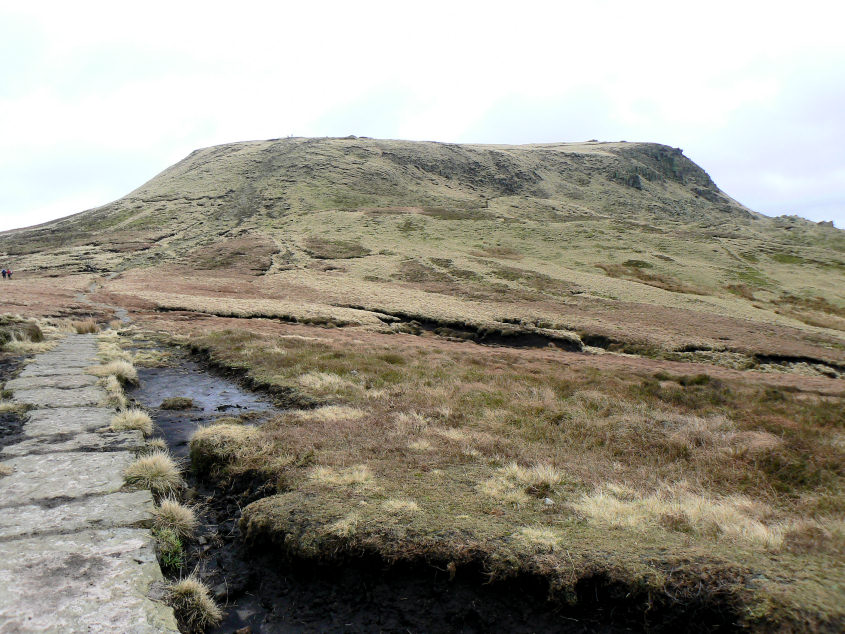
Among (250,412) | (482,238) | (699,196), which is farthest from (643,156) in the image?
(250,412)

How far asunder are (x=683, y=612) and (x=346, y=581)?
167 inches

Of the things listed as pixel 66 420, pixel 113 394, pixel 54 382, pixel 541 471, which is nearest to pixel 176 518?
pixel 66 420

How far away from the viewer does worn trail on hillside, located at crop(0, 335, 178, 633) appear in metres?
5.28

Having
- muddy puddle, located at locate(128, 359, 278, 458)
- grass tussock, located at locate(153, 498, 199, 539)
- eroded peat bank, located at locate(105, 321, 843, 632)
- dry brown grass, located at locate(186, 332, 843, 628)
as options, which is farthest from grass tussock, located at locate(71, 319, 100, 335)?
grass tussock, located at locate(153, 498, 199, 539)

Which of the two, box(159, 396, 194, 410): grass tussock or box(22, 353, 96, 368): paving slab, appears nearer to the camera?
box(159, 396, 194, 410): grass tussock

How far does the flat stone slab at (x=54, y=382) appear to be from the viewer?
47.3ft

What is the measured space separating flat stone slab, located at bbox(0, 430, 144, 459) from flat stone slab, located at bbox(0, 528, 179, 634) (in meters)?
3.82

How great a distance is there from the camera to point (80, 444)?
33.4 ft

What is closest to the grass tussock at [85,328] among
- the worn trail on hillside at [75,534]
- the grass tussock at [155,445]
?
the worn trail on hillside at [75,534]

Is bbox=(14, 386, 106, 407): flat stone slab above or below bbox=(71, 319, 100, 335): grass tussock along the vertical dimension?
above

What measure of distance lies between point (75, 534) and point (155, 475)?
218 centimetres

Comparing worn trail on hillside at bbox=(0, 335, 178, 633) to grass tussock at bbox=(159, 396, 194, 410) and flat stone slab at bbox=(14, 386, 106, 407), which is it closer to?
flat stone slab at bbox=(14, 386, 106, 407)

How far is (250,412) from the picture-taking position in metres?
14.1

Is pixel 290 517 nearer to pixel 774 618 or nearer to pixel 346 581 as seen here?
pixel 346 581
